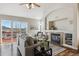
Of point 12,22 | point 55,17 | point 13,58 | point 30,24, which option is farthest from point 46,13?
point 13,58

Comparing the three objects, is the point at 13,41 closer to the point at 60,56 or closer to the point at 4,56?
the point at 4,56

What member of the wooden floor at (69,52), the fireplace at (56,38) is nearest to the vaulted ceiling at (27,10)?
the fireplace at (56,38)

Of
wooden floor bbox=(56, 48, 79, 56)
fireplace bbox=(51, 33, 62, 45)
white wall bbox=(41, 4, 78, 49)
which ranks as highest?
white wall bbox=(41, 4, 78, 49)

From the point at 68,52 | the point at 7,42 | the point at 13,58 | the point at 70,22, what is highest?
the point at 70,22

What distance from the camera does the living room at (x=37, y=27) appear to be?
1.70 m

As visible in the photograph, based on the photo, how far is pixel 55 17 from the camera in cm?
174

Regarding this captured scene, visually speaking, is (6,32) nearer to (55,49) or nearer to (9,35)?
(9,35)

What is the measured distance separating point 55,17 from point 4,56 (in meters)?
1.00

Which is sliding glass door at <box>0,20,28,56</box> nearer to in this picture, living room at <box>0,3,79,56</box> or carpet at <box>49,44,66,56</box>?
living room at <box>0,3,79,56</box>

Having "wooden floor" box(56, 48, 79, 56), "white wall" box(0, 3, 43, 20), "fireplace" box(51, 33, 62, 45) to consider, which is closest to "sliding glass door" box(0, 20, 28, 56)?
"white wall" box(0, 3, 43, 20)

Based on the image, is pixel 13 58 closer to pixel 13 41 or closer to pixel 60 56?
pixel 13 41

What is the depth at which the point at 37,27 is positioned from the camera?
1749 mm

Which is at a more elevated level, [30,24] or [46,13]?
[46,13]

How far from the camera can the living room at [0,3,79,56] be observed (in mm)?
1699
